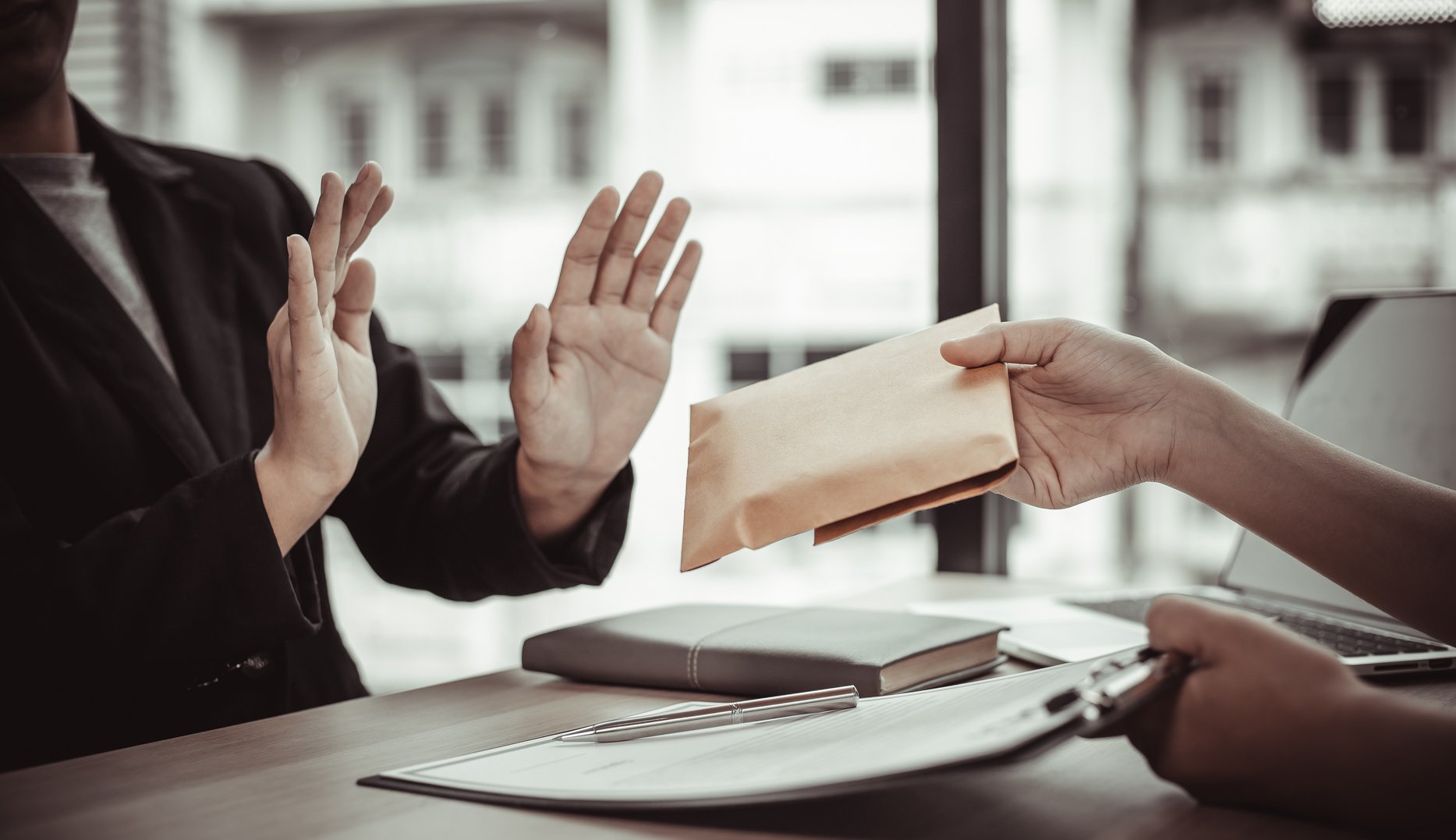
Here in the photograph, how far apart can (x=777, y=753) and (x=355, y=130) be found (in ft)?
16.9

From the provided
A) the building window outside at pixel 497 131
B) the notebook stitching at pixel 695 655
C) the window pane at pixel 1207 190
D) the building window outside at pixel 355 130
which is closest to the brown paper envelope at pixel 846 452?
the notebook stitching at pixel 695 655

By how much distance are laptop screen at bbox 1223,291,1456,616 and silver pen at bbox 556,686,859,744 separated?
1.89ft

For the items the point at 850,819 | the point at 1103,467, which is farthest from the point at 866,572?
the point at 850,819

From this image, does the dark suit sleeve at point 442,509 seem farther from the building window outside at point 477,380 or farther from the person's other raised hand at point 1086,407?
the building window outside at point 477,380

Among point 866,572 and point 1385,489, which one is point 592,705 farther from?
point 866,572

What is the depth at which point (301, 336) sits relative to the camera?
713mm

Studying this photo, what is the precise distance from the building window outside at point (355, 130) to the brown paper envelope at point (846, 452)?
15.9 feet

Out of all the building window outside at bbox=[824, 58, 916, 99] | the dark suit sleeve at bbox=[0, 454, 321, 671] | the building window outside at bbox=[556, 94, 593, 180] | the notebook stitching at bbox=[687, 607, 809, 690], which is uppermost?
the building window outside at bbox=[824, 58, 916, 99]

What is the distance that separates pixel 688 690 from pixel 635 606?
3.43 meters

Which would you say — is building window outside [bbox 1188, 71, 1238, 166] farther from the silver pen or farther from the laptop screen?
the silver pen

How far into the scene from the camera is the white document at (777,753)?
0.42 meters

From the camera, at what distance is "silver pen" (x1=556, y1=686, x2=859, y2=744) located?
1.93ft

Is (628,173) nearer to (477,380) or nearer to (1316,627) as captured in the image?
(477,380)

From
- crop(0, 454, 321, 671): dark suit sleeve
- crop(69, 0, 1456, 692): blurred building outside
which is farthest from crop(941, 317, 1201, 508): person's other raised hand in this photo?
crop(69, 0, 1456, 692): blurred building outside
